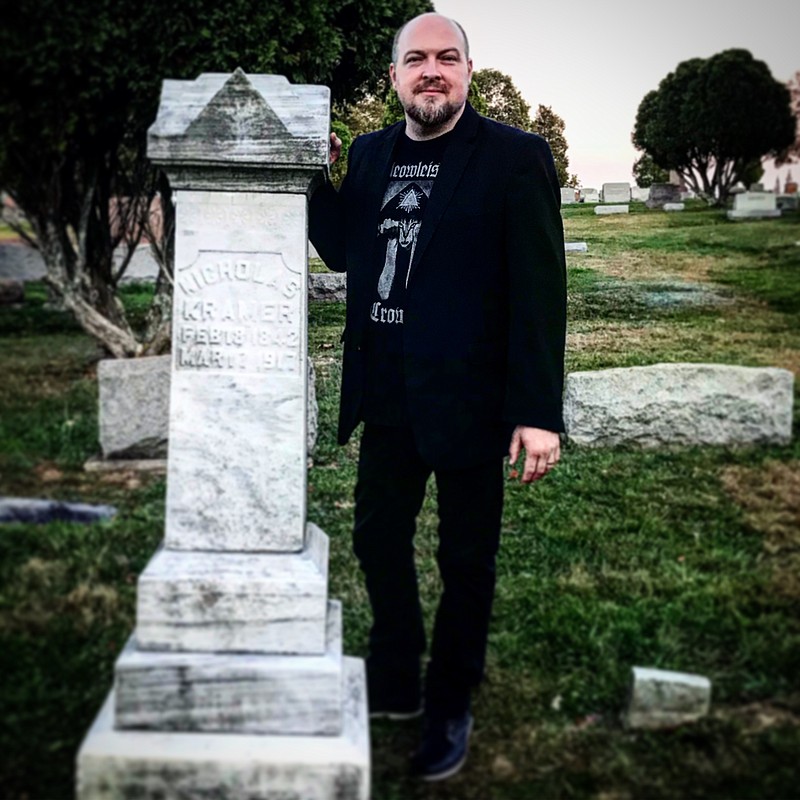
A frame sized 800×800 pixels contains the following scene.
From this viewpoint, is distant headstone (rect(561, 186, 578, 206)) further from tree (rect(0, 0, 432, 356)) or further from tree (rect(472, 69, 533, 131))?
tree (rect(0, 0, 432, 356))

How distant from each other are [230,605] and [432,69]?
165cm

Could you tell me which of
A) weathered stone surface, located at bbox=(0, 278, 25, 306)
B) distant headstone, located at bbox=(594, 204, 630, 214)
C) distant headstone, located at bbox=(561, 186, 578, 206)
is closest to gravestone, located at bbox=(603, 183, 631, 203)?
distant headstone, located at bbox=(594, 204, 630, 214)

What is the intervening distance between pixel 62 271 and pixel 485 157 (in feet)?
6.00

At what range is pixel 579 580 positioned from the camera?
355 cm

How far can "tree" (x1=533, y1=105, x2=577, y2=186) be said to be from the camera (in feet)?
16.0

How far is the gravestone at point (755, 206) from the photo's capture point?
4281 mm

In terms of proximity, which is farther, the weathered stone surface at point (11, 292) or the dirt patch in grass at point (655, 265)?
the dirt patch in grass at point (655, 265)

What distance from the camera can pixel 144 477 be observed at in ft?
12.6

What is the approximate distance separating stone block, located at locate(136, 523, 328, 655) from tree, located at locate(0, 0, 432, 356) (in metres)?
1.59

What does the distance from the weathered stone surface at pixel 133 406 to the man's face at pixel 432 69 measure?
2054mm

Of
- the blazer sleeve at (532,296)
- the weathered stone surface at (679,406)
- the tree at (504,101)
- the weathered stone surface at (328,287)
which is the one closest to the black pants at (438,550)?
the blazer sleeve at (532,296)

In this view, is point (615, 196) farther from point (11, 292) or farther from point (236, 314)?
point (236, 314)

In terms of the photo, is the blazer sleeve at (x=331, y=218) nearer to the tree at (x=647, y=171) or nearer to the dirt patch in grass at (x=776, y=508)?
the dirt patch in grass at (x=776, y=508)

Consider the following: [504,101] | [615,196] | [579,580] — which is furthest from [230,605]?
[615,196]
